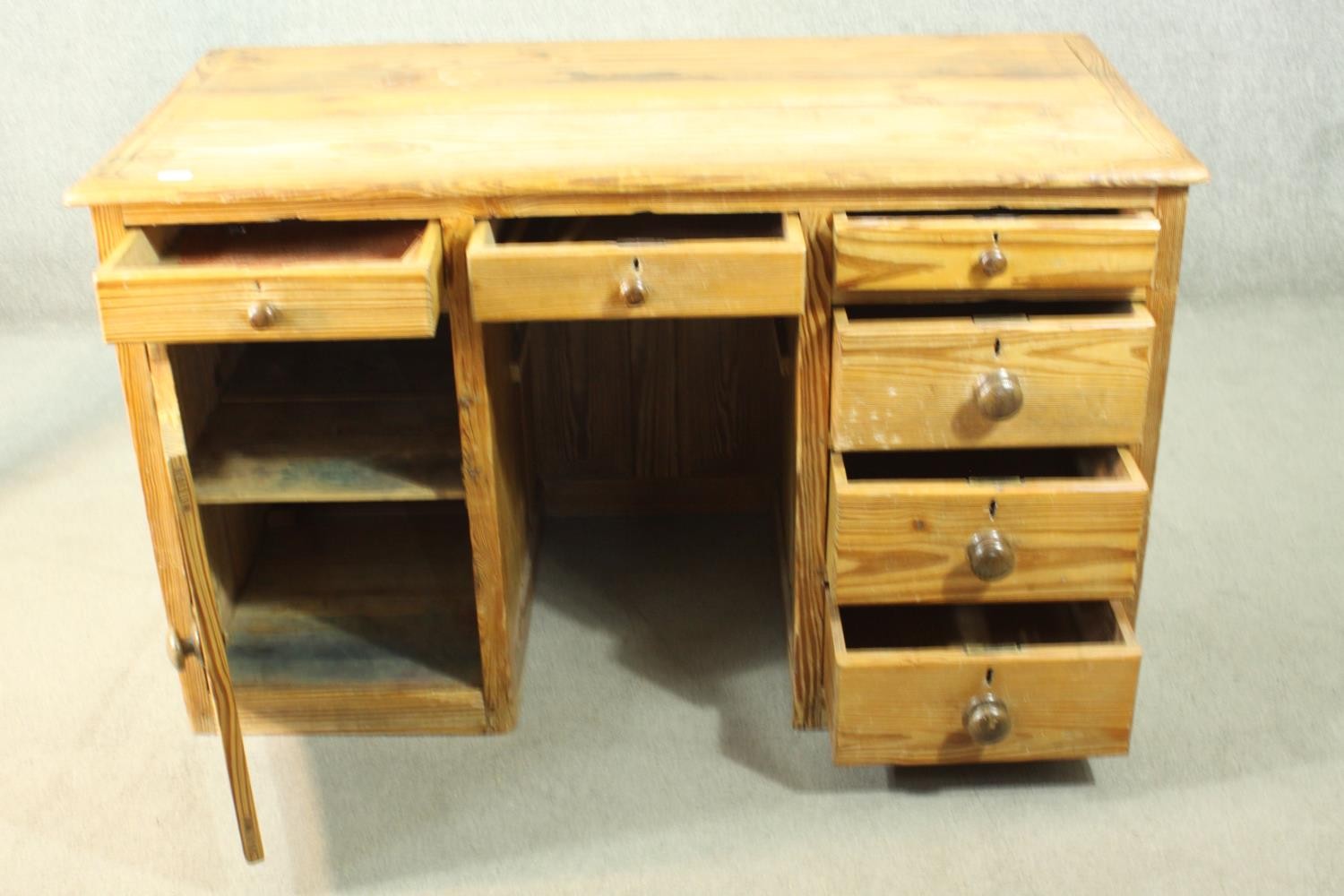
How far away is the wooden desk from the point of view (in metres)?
1.59

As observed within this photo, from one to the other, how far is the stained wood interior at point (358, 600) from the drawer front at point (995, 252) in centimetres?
74

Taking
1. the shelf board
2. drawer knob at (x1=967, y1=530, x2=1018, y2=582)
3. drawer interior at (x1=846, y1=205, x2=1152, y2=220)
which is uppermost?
drawer interior at (x1=846, y1=205, x2=1152, y2=220)

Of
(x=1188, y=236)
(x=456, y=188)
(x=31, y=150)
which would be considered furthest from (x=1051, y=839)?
(x=31, y=150)

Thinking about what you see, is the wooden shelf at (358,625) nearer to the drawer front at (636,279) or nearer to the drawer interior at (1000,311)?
the drawer front at (636,279)

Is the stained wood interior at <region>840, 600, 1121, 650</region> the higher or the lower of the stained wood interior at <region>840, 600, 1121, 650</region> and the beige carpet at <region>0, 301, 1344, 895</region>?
the higher

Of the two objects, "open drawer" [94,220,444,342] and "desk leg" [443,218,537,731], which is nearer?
"open drawer" [94,220,444,342]

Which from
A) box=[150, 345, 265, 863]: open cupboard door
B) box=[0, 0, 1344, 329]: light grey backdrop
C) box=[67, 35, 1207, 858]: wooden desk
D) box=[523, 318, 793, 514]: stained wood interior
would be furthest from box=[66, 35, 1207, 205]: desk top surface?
box=[0, 0, 1344, 329]: light grey backdrop

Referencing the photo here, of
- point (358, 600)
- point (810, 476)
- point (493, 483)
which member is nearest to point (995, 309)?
point (810, 476)

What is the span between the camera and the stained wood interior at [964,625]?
191 cm

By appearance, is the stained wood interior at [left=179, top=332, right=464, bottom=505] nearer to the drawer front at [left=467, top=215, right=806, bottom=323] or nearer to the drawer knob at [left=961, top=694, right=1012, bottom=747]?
the drawer front at [left=467, top=215, right=806, bottom=323]

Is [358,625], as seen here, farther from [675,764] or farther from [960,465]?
[960,465]

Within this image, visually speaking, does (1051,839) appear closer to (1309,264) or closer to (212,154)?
(212,154)

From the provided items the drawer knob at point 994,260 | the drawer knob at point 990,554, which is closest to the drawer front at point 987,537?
the drawer knob at point 990,554

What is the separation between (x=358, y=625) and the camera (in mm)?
2039
